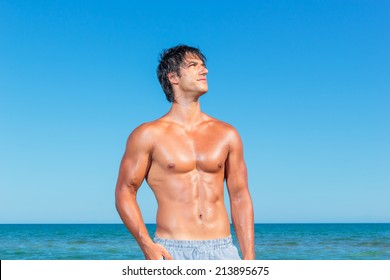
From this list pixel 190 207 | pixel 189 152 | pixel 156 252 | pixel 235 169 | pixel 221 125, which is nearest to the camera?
pixel 156 252

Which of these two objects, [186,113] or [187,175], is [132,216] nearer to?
[187,175]

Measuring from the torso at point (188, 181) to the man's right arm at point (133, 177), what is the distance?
0.28 ft

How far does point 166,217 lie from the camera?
5.33m

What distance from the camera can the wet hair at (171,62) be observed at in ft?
18.4

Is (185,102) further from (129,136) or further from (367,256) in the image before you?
(367,256)

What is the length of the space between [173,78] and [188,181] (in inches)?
37.0

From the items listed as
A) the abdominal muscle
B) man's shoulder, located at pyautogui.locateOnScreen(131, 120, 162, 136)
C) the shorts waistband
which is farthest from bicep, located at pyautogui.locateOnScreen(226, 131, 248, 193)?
man's shoulder, located at pyautogui.locateOnScreen(131, 120, 162, 136)

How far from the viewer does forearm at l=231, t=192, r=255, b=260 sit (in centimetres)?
547

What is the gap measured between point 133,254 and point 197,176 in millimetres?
33632

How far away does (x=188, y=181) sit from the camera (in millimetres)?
5391

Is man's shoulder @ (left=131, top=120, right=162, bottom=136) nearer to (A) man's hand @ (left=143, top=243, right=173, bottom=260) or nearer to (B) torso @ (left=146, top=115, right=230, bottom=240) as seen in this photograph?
(B) torso @ (left=146, top=115, right=230, bottom=240)

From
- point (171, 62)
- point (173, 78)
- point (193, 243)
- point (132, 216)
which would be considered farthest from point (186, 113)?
point (193, 243)

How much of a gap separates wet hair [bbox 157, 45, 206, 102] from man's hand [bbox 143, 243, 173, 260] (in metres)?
1.37
